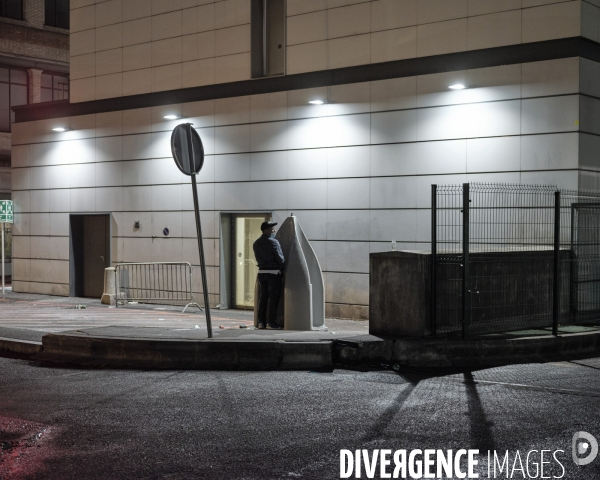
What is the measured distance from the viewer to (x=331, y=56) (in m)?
16.2

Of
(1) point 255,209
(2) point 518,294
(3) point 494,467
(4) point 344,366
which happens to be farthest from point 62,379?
(1) point 255,209

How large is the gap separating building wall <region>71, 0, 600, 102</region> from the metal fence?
112 inches

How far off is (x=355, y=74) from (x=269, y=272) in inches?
200

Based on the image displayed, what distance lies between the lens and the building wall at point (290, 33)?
45.9ft

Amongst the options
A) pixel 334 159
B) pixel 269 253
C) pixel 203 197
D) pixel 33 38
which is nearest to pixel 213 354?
pixel 269 253

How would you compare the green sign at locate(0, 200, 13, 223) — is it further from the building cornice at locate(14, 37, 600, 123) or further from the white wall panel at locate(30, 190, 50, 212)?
the building cornice at locate(14, 37, 600, 123)

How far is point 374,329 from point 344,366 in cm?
98

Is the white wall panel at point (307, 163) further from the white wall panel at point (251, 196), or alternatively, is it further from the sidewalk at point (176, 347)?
the sidewalk at point (176, 347)

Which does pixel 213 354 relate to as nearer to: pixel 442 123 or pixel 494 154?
pixel 494 154

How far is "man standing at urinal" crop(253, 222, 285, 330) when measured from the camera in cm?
1291

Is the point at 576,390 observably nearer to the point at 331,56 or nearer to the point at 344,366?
the point at 344,366

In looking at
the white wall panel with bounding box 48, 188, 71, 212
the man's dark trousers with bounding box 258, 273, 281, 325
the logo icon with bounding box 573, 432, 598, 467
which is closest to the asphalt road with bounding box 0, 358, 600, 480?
the logo icon with bounding box 573, 432, 598, 467

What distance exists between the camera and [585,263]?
12.7m

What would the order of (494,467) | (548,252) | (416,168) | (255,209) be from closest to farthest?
(494,467), (548,252), (416,168), (255,209)
